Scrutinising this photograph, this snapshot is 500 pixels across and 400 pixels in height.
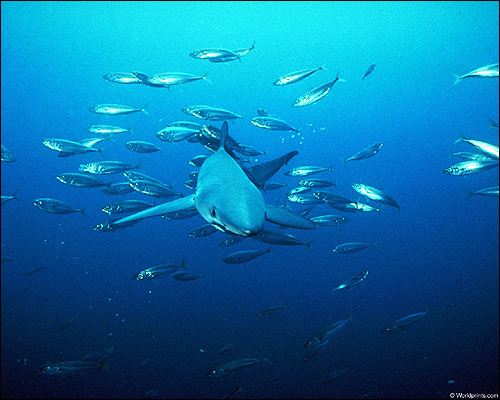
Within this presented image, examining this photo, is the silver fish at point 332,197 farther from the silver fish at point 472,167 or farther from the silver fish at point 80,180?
the silver fish at point 80,180

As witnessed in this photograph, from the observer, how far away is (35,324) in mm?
13508

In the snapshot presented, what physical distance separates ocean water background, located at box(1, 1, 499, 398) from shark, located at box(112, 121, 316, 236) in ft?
16.9

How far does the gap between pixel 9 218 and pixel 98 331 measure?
13154 millimetres

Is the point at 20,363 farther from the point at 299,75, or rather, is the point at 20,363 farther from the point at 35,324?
the point at 299,75

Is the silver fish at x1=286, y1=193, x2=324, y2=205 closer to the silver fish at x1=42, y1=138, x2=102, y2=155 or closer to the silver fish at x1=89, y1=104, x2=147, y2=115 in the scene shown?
the silver fish at x1=89, y1=104, x2=147, y2=115

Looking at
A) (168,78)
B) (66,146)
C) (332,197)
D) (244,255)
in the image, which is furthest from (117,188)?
(332,197)

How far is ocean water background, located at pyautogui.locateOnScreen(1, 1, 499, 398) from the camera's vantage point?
11.5m

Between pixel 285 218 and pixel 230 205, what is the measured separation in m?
0.68

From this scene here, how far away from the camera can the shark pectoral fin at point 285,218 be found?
2320 millimetres

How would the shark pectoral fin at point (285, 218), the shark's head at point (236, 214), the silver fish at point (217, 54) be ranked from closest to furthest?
the shark's head at point (236, 214)
the shark pectoral fin at point (285, 218)
the silver fish at point (217, 54)

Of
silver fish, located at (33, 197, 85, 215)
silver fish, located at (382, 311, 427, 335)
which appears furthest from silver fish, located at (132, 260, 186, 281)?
silver fish, located at (382, 311, 427, 335)

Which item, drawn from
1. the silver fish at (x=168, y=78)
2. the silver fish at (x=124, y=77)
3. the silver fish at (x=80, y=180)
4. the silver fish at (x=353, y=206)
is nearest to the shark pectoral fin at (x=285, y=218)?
the silver fish at (x=353, y=206)

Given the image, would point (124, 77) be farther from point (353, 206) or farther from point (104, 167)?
point (353, 206)

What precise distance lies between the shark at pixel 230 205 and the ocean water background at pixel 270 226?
5142mm
